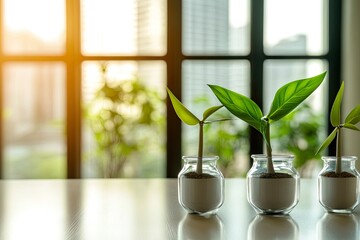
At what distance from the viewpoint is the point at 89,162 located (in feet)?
14.4

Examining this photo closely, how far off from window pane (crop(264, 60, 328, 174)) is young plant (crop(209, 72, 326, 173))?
3.09 metres

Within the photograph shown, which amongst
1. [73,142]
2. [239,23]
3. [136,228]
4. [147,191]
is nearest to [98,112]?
[73,142]

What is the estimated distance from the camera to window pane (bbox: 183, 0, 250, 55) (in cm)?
438

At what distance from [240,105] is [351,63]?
317 cm

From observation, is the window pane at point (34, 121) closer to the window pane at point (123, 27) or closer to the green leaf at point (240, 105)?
the window pane at point (123, 27)

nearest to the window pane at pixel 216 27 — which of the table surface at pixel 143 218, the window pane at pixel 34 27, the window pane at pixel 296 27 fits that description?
the window pane at pixel 296 27

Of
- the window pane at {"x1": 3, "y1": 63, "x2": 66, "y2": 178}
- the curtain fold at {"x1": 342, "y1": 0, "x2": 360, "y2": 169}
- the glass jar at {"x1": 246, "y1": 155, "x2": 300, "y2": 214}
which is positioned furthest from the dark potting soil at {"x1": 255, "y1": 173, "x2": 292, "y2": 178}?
the window pane at {"x1": 3, "y1": 63, "x2": 66, "y2": 178}

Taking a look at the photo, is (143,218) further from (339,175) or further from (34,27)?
(34,27)

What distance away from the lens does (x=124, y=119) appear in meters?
4.30

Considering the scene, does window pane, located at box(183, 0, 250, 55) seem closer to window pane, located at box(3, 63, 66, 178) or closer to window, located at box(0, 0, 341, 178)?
window, located at box(0, 0, 341, 178)

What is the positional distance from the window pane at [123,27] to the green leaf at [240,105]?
3168 millimetres

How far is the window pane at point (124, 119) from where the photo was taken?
14.1 feet

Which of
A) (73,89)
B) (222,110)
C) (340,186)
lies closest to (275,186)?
(340,186)

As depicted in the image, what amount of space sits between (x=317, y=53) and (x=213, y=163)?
3354 millimetres
